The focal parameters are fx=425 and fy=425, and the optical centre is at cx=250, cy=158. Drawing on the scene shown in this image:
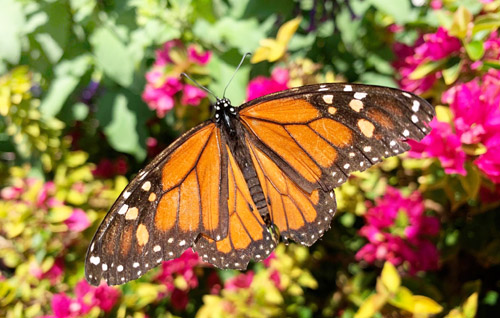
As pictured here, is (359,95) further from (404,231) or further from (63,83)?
(63,83)

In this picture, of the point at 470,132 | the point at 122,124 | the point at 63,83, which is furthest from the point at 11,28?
the point at 470,132

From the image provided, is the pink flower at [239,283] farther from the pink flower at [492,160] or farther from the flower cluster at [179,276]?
the pink flower at [492,160]

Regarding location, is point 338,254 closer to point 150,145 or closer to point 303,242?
point 303,242

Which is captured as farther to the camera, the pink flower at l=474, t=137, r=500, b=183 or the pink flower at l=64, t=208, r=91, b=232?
the pink flower at l=64, t=208, r=91, b=232

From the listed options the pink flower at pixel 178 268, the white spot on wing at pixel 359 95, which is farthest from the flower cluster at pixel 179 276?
the white spot on wing at pixel 359 95

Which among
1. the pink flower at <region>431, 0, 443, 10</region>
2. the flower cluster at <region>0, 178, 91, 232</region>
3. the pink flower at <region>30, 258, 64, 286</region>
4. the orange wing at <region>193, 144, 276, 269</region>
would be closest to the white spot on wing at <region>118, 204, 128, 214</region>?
the orange wing at <region>193, 144, 276, 269</region>

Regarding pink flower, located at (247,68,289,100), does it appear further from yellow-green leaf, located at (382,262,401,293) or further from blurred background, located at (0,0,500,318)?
yellow-green leaf, located at (382,262,401,293)
